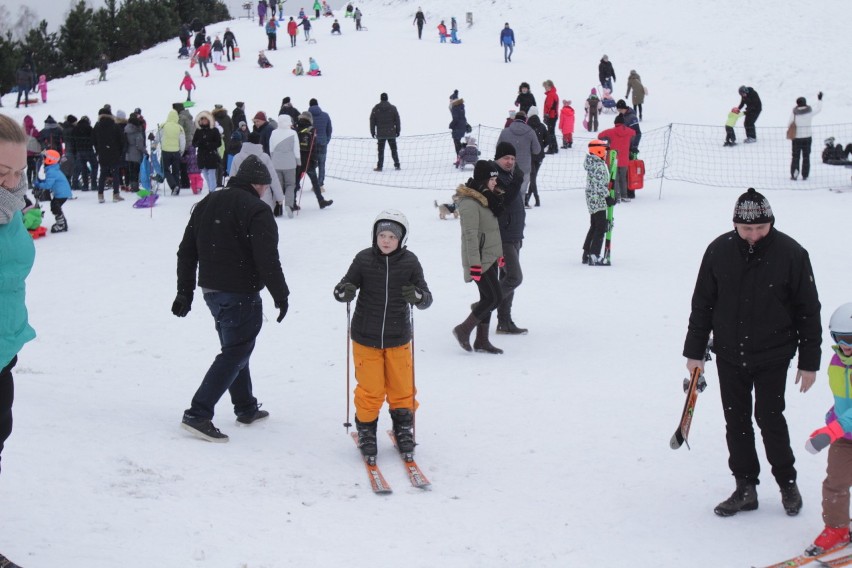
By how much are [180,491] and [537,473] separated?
2239 mm

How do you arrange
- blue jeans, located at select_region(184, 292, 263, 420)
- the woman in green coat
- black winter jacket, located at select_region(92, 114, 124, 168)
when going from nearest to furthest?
blue jeans, located at select_region(184, 292, 263, 420)
the woman in green coat
black winter jacket, located at select_region(92, 114, 124, 168)

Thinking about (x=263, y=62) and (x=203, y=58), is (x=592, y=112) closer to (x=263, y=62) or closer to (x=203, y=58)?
(x=263, y=62)

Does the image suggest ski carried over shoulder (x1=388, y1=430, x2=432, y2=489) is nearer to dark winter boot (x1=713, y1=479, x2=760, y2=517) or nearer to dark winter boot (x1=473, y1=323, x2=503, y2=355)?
dark winter boot (x1=713, y1=479, x2=760, y2=517)

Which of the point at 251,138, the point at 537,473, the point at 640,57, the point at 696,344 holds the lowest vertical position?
the point at 537,473

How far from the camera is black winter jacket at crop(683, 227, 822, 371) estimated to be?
15.2 feet

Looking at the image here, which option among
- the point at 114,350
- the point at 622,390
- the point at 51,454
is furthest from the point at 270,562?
the point at 114,350

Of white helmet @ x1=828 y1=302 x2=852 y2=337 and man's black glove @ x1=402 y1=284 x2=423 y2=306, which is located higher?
white helmet @ x1=828 y1=302 x2=852 y2=337

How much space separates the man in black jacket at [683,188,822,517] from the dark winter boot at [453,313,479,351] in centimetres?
350

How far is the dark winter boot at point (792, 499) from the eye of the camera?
4926 millimetres

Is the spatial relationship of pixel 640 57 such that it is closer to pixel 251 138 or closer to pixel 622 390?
pixel 251 138

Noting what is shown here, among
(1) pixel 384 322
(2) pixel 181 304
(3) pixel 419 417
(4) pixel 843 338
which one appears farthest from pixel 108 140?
(4) pixel 843 338

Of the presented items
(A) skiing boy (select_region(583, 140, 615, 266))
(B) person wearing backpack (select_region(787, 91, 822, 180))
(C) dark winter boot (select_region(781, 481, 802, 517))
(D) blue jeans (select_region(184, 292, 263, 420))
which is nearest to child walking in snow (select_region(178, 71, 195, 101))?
(B) person wearing backpack (select_region(787, 91, 822, 180))

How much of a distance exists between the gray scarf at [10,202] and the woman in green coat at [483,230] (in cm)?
475

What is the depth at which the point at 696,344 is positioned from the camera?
16.3 ft
